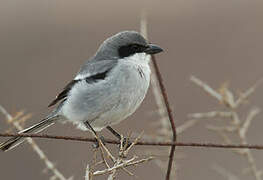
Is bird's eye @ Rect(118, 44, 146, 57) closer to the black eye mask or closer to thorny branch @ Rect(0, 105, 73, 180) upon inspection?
the black eye mask

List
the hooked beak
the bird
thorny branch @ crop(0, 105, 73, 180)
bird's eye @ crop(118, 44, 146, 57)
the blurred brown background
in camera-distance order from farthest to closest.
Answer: the blurred brown background, bird's eye @ crop(118, 44, 146, 57), the hooked beak, the bird, thorny branch @ crop(0, 105, 73, 180)

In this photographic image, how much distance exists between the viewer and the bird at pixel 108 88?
3469 mm

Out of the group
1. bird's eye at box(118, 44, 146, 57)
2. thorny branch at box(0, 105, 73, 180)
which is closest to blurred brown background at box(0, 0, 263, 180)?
bird's eye at box(118, 44, 146, 57)

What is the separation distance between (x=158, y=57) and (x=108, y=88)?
4809mm

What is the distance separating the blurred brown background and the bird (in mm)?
2166

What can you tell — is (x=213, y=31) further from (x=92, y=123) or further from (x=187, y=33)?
(x=92, y=123)

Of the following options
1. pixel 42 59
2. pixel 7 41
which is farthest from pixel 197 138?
pixel 7 41

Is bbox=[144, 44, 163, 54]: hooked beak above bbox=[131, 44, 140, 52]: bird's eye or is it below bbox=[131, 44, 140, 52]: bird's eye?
below

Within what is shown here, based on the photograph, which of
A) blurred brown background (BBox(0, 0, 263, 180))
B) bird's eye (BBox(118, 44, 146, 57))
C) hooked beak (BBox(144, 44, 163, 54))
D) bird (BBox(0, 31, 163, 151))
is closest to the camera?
bird (BBox(0, 31, 163, 151))

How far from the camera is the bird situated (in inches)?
137

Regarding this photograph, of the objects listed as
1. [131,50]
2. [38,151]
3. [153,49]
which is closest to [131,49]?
[131,50]

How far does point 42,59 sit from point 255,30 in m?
3.46

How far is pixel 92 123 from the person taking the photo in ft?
11.8

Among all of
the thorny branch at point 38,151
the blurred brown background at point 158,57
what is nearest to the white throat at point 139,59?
the thorny branch at point 38,151
